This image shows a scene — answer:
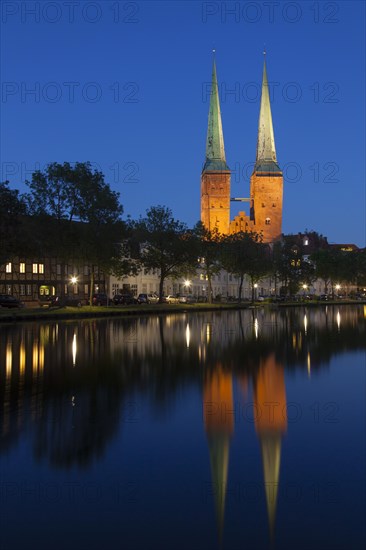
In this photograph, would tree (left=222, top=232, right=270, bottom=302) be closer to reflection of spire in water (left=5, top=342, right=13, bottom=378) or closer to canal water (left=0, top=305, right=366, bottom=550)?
reflection of spire in water (left=5, top=342, right=13, bottom=378)

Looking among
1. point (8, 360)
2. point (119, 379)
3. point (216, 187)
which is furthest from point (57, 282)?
point (119, 379)

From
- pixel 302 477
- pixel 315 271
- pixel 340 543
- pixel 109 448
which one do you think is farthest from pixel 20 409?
pixel 315 271

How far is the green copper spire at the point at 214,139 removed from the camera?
17175 centimetres

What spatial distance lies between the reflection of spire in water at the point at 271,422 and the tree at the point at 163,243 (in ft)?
214

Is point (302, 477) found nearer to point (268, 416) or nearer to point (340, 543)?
point (340, 543)

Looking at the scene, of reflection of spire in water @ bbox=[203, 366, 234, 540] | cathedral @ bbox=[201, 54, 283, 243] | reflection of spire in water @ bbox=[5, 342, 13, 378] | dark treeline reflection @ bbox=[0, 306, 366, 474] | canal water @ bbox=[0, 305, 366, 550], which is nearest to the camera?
canal water @ bbox=[0, 305, 366, 550]

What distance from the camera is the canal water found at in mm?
6652

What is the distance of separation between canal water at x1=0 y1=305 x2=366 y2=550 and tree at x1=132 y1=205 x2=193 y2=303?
65.7 metres

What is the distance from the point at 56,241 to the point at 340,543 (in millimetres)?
58323

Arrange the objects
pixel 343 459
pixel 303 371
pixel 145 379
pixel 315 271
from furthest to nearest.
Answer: pixel 315 271, pixel 303 371, pixel 145 379, pixel 343 459

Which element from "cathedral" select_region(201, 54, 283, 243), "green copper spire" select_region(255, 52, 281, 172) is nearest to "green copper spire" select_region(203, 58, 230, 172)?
"cathedral" select_region(201, 54, 283, 243)

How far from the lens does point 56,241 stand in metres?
62.4

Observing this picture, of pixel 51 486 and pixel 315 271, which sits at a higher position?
pixel 315 271

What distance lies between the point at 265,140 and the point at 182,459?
599ft
